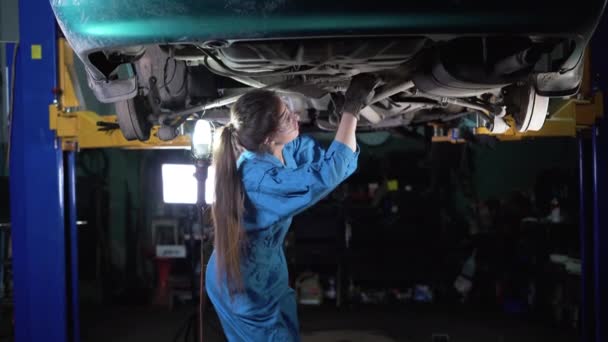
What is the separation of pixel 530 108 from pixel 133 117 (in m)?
1.80

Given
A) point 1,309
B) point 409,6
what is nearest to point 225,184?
point 409,6

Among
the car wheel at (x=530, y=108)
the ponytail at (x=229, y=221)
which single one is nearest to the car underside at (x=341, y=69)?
the car wheel at (x=530, y=108)

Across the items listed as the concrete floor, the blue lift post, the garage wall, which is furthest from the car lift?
the garage wall

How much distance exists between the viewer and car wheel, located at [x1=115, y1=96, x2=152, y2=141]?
7.52 ft

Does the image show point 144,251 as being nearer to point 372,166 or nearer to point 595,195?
point 372,166

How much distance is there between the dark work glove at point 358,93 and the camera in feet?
5.44

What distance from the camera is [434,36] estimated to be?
1281mm

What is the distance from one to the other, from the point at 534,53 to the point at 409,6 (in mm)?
469

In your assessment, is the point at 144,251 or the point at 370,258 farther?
the point at 144,251

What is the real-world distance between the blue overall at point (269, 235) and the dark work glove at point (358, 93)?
0.61ft

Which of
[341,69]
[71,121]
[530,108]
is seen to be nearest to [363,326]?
[530,108]

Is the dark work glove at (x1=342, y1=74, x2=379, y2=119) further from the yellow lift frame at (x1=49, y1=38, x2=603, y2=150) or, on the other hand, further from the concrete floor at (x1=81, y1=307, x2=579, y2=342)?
the concrete floor at (x1=81, y1=307, x2=579, y2=342)

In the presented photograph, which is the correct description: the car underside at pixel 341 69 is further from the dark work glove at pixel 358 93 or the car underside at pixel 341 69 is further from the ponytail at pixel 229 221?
the ponytail at pixel 229 221

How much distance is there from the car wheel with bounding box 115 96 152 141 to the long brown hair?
827 millimetres
